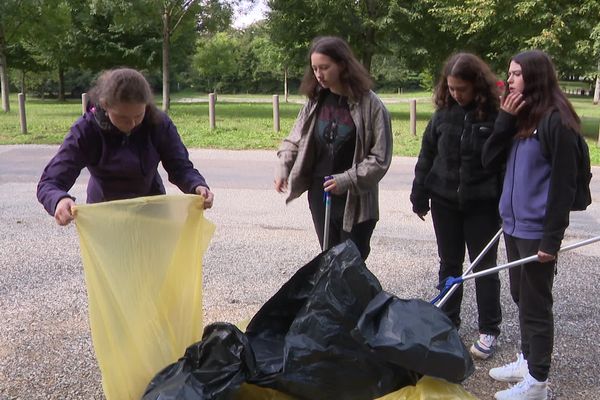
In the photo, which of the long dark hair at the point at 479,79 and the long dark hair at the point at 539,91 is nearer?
the long dark hair at the point at 539,91

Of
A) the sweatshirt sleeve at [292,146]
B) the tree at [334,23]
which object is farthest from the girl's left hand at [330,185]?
the tree at [334,23]

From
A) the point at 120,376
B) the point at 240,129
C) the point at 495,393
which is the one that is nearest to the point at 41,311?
the point at 120,376

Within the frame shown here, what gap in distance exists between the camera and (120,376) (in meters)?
2.50

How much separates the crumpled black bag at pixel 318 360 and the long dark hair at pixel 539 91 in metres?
0.96

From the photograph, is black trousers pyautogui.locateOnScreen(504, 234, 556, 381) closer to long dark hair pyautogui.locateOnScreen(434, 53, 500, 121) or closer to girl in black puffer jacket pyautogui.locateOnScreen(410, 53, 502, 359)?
girl in black puffer jacket pyautogui.locateOnScreen(410, 53, 502, 359)

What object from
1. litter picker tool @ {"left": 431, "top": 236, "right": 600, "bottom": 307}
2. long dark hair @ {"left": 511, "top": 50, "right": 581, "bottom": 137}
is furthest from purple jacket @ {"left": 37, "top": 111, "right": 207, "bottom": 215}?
long dark hair @ {"left": 511, "top": 50, "right": 581, "bottom": 137}

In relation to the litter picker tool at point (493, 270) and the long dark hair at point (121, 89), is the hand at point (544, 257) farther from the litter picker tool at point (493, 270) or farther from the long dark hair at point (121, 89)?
the long dark hair at point (121, 89)

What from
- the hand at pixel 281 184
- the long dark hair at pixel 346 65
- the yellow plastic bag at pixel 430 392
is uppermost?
the long dark hair at pixel 346 65

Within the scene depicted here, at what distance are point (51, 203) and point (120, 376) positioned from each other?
2.47 ft

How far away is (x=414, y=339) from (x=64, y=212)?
4.63 feet

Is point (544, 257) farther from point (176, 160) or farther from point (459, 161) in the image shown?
point (176, 160)

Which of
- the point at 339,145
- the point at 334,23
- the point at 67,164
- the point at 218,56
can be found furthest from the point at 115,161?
the point at 218,56

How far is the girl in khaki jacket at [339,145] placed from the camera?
3.00 m

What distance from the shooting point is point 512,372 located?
10.2 ft
